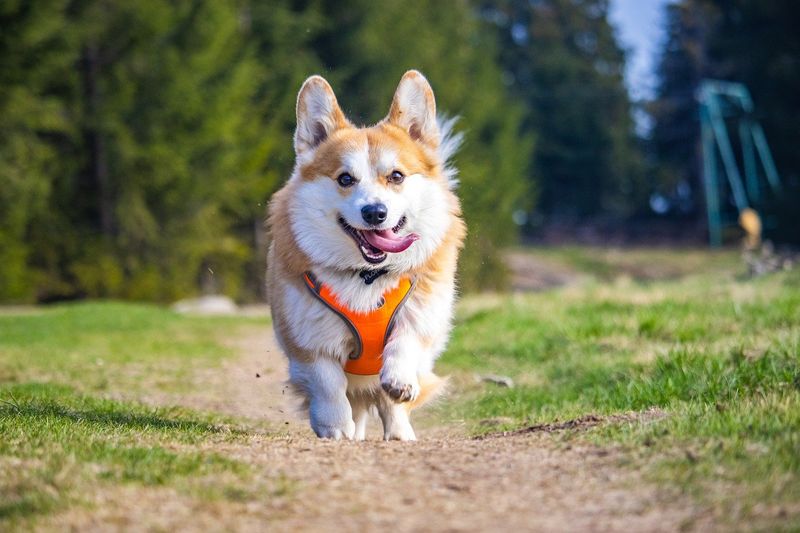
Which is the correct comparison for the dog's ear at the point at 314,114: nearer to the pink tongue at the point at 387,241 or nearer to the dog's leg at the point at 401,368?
the pink tongue at the point at 387,241

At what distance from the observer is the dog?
17.0 ft

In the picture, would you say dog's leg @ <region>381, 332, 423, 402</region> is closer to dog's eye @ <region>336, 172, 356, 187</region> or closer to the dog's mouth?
the dog's mouth

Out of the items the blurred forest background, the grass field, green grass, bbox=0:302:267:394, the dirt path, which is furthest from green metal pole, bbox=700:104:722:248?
the dirt path

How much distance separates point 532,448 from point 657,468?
71 centimetres

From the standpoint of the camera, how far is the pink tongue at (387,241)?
521 centimetres

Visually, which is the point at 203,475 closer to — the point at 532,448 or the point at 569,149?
the point at 532,448

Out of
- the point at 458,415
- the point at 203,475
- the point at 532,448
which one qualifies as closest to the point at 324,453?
the point at 203,475

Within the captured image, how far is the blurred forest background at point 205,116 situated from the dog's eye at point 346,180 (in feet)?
28.4

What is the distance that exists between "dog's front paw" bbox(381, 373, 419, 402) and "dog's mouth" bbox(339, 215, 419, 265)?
2.18ft

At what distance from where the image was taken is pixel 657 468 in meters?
3.74

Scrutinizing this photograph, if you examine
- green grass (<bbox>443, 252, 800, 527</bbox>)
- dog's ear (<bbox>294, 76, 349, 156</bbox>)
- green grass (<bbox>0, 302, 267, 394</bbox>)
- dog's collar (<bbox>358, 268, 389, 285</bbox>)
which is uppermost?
dog's ear (<bbox>294, 76, 349, 156</bbox>)

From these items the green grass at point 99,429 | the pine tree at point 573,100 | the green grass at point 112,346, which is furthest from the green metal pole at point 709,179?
the green grass at point 99,429

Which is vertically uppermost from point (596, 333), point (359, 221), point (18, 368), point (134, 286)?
point (359, 221)

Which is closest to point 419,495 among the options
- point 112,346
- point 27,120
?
point 112,346
